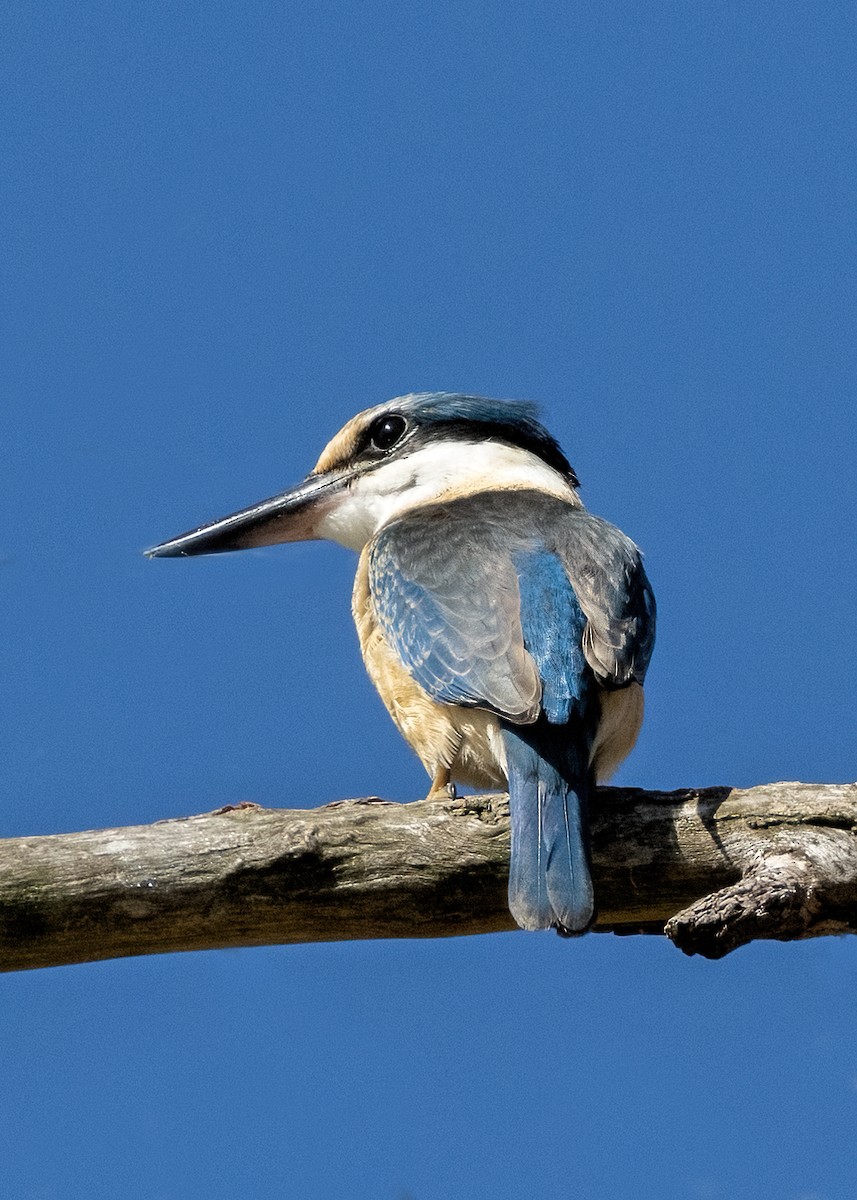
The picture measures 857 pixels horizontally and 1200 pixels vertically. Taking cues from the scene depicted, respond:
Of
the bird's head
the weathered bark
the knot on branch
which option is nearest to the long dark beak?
the bird's head

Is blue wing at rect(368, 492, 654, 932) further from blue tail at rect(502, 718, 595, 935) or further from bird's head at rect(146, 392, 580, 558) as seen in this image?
bird's head at rect(146, 392, 580, 558)

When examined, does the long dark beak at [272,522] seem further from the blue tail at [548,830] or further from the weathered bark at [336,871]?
the weathered bark at [336,871]

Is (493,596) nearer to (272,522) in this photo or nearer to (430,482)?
(430,482)

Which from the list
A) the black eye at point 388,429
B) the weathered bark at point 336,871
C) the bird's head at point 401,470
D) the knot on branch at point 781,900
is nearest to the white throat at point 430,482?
the bird's head at point 401,470

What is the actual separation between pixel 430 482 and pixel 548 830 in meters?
2.30

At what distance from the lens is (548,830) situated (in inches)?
133

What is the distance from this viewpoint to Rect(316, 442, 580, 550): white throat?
542 centimetres

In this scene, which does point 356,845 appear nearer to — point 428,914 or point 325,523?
point 428,914

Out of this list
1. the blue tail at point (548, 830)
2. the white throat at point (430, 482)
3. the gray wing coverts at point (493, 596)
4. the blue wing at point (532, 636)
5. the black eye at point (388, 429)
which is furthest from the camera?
the black eye at point (388, 429)

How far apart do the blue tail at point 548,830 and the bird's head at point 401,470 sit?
186 centimetres

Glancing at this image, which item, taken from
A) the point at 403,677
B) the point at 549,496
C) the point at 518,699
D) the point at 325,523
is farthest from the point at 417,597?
the point at 325,523

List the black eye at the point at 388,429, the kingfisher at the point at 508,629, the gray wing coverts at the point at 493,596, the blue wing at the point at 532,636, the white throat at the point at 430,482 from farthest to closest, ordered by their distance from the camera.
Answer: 1. the black eye at the point at 388,429
2. the white throat at the point at 430,482
3. the gray wing coverts at the point at 493,596
4. the kingfisher at the point at 508,629
5. the blue wing at the point at 532,636

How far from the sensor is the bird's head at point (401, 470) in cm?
547

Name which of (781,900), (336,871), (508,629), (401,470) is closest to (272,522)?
(401,470)
